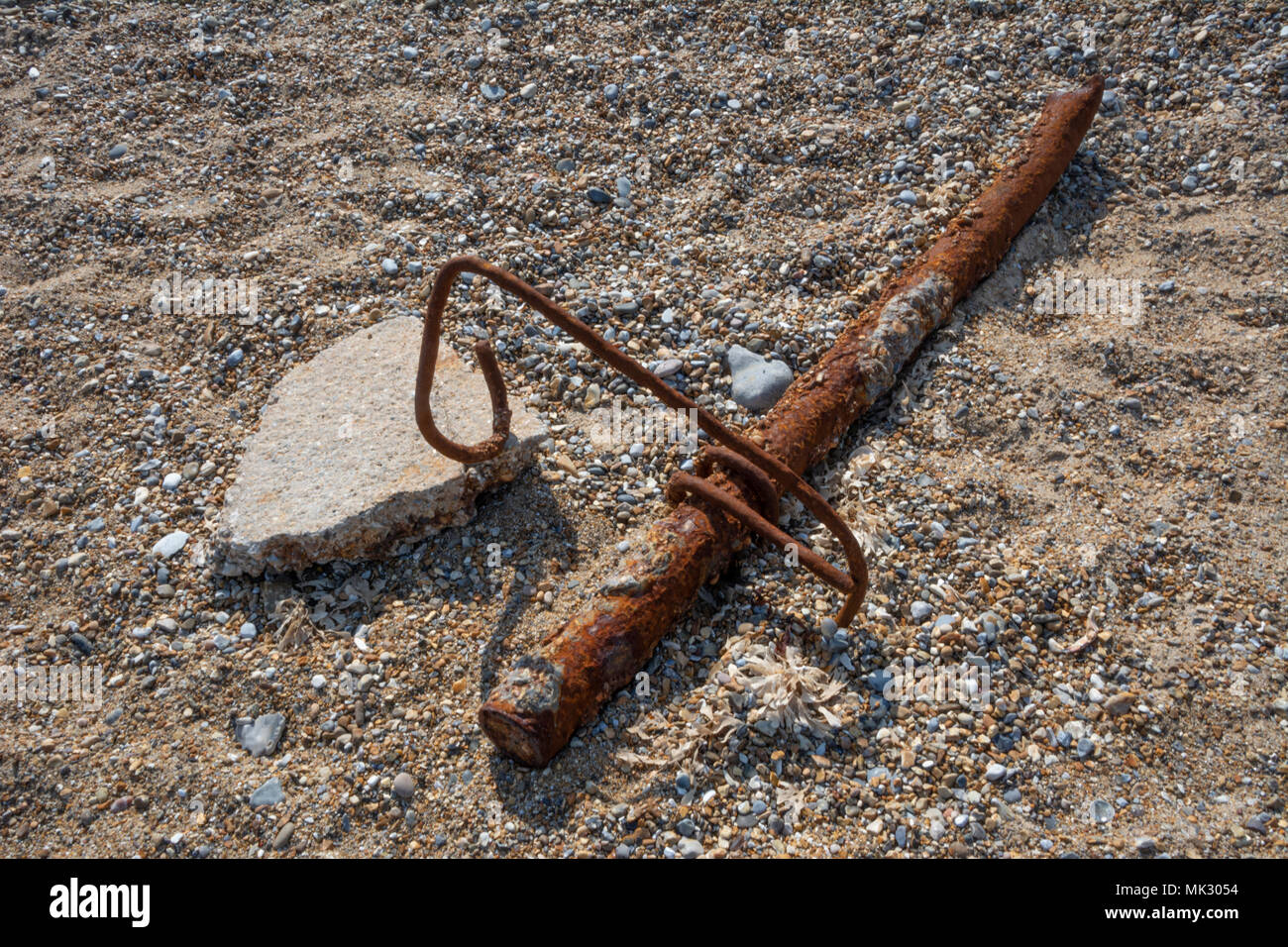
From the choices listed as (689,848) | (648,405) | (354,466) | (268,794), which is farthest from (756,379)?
(268,794)

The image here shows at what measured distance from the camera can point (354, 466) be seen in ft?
11.3

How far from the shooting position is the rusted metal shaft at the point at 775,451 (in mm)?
2719

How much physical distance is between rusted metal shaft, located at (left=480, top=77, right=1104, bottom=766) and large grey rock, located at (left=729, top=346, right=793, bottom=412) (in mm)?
233

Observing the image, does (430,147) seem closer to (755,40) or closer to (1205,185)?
(755,40)

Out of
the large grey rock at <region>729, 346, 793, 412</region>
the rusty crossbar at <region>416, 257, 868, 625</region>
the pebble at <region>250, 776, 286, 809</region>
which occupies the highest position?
the rusty crossbar at <region>416, 257, 868, 625</region>

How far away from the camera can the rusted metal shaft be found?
8.92 ft

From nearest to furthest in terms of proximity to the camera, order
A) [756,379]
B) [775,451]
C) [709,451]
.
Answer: [709,451] < [775,451] < [756,379]

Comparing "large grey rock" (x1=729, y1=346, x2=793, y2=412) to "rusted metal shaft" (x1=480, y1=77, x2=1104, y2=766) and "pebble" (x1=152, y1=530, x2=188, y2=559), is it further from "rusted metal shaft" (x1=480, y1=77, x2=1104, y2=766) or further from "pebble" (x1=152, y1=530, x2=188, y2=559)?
"pebble" (x1=152, y1=530, x2=188, y2=559)

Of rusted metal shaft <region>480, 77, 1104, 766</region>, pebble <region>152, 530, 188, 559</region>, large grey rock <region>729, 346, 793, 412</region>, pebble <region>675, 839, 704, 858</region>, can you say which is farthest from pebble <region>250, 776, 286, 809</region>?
large grey rock <region>729, 346, 793, 412</region>

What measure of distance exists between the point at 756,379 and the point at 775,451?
64 cm

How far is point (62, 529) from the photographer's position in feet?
11.7

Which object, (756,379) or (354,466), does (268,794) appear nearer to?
(354,466)
